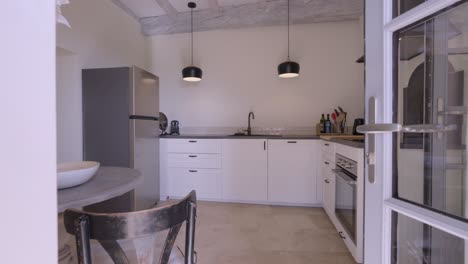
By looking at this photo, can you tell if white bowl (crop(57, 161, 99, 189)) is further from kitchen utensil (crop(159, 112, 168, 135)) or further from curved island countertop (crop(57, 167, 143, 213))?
kitchen utensil (crop(159, 112, 168, 135))

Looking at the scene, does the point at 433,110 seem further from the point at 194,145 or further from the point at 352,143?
the point at 194,145

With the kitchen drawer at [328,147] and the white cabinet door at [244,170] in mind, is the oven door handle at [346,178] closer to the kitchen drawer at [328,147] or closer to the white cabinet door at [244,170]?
the kitchen drawer at [328,147]

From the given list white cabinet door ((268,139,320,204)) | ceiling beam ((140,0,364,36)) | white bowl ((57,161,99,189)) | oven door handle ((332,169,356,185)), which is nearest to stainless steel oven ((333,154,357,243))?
oven door handle ((332,169,356,185))

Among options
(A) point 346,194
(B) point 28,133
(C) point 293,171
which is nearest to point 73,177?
(B) point 28,133

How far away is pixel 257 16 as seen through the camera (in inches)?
134

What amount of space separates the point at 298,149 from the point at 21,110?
284 cm

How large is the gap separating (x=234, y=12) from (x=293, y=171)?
2431mm

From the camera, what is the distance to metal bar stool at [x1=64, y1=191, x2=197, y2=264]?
25.4 inches

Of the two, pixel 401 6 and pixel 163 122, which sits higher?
pixel 401 6

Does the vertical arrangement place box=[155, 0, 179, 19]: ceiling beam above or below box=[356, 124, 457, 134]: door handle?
above

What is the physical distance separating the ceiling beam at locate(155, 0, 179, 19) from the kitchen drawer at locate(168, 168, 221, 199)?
2.35m

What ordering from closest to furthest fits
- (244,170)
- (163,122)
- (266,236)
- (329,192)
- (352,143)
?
1. (352,143)
2. (266,236)
3. (329,192)
4. (244,170)
5. (163,122)

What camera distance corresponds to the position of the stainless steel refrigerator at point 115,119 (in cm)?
260

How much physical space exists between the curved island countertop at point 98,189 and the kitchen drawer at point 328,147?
75.1 inches
